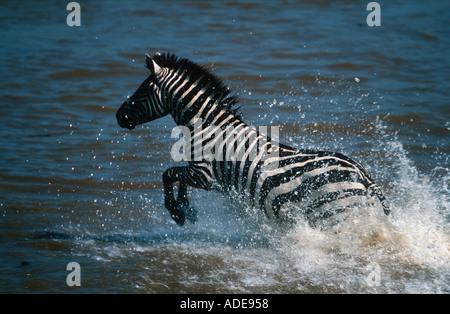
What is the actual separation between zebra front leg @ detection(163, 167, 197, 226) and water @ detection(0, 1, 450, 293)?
0.31 m

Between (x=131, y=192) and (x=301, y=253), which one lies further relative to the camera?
(x=131, y=192)

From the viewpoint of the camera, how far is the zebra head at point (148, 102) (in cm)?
557

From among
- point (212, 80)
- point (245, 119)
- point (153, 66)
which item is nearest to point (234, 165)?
point (212, 80)

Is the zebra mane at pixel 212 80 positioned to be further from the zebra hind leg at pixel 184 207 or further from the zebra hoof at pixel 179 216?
the zebra hoof at pixel 179 216

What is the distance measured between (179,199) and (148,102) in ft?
3.15

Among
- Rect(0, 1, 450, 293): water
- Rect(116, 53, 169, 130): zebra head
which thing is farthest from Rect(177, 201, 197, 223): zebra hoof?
Rect(116, 53, 169, 130): zebra head

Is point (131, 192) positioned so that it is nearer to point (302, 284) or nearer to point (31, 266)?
point (31, 266)

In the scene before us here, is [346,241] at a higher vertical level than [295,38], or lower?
lower

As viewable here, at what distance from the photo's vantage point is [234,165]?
5285 mm

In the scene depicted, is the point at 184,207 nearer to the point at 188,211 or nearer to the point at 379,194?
the point at 188,211
